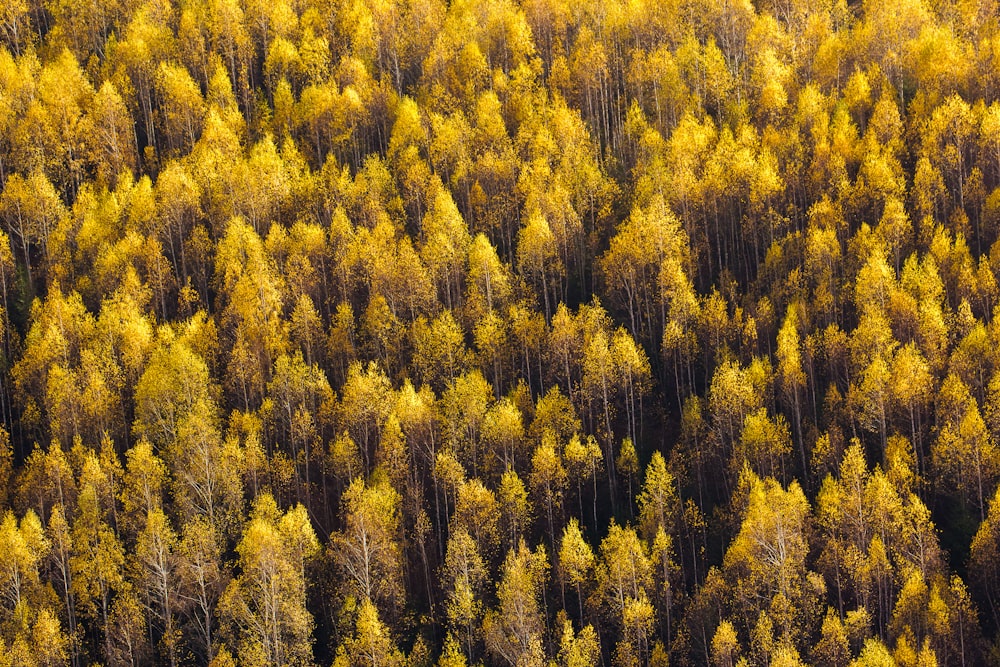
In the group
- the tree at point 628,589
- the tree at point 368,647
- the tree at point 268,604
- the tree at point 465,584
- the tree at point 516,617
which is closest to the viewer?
the tree at point 516,617

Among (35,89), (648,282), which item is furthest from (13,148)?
(648,282)

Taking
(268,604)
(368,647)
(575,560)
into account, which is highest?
(268,604)

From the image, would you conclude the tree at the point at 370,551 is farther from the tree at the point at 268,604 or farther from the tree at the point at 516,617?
the tree at the point at 516,617

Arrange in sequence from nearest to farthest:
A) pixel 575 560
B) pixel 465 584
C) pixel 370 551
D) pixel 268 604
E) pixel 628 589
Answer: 1. pixel 268 604
2. pixel 628 589
3. pixel 465 584
4. pixel 575 560
5. pixel 370 551

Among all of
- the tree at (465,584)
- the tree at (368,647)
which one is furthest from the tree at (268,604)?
the tree at (465,584)

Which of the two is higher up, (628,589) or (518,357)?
(518,357)

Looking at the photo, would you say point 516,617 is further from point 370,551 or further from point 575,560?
point 370,551

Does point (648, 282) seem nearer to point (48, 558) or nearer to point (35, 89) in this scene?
point (48, 558)

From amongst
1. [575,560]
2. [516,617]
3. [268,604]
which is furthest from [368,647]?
[575,560]
